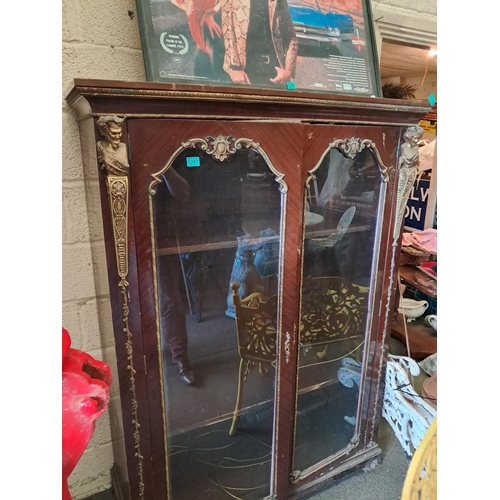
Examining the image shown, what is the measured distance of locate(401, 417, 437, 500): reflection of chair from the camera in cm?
67

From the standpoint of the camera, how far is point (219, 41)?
1052 millimetres

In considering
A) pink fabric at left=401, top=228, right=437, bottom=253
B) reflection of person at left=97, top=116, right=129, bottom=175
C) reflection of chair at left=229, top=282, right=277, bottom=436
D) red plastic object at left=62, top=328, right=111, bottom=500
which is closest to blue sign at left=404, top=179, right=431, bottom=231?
pink fabric at left=401, top=228, right=437, bottom=253

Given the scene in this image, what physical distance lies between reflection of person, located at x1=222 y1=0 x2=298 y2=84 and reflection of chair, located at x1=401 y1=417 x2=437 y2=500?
1011 mm

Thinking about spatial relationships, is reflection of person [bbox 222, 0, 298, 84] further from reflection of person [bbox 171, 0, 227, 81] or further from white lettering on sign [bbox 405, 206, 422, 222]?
white lettering on sign [bbox 405, 206, 422, 222]

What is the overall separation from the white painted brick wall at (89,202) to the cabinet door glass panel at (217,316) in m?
0.18

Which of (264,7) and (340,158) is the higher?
(264,7)

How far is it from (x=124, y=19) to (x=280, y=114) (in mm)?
563

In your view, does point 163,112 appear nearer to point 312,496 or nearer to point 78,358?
point 78,358

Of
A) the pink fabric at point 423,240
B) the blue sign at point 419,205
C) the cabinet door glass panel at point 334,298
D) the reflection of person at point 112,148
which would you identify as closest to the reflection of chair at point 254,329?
the cabinet door glass panel at point 334,298

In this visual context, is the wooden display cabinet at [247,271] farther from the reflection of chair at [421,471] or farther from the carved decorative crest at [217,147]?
the reflection of chair at [421,471]

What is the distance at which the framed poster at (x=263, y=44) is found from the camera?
1.00 m

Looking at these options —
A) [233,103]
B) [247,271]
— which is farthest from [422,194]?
[233,103]
